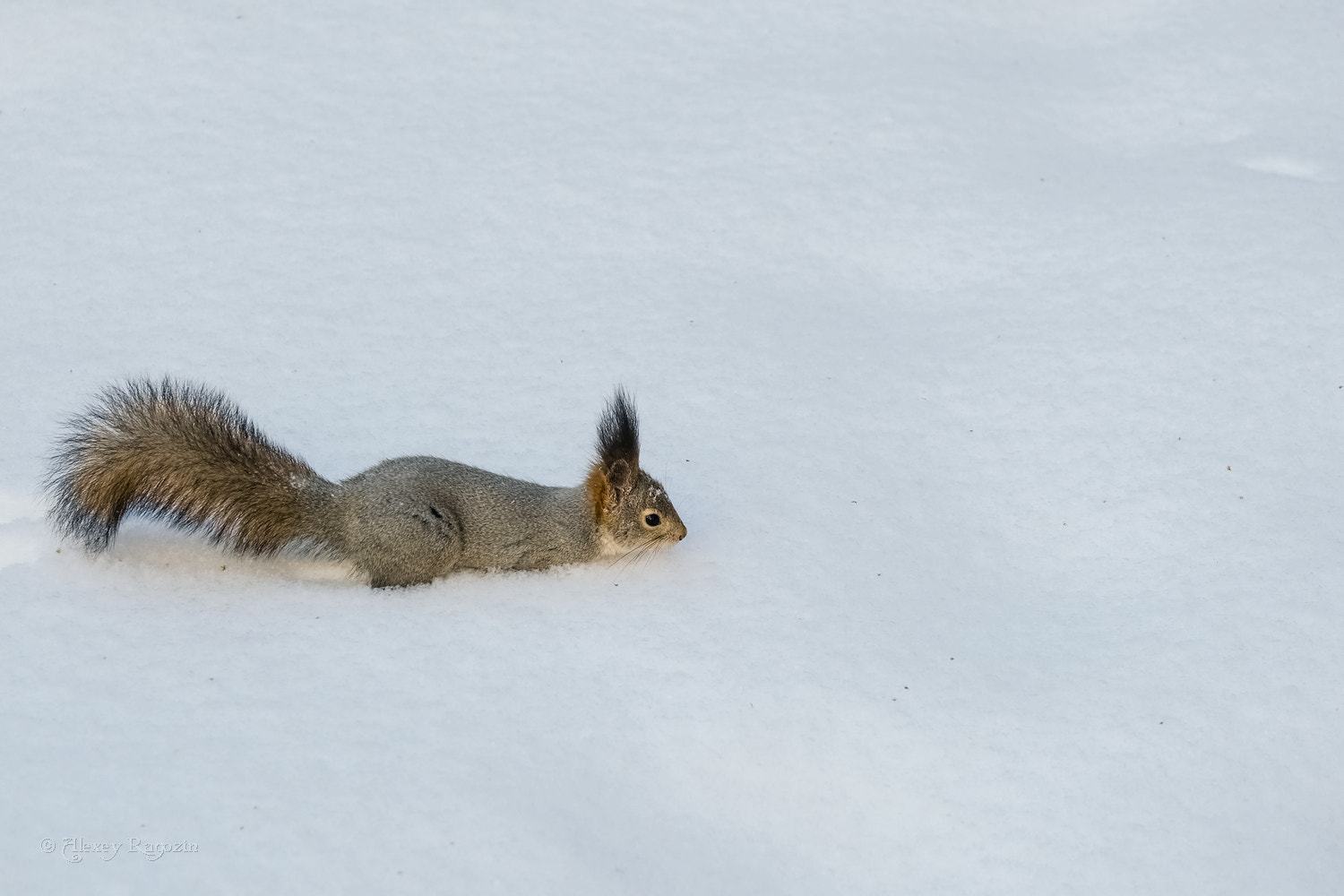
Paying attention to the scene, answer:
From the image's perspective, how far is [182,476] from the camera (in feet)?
11.7

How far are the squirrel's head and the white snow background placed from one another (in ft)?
0.37

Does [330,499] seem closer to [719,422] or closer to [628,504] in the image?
[628,504]

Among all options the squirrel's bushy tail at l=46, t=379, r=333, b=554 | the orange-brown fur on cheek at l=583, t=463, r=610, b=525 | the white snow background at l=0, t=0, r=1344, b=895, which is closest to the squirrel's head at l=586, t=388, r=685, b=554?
the orange-brown fur on cheek at l=583, t=463, r=610, b=525

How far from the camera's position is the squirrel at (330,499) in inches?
140

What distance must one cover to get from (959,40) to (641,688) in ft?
14.5

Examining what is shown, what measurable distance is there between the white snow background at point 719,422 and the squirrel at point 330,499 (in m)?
0.11

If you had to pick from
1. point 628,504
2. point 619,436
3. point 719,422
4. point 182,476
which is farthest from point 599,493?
point 182,476

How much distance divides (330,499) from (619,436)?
2.83ft

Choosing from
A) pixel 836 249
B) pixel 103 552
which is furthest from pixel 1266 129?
pixel 103 552

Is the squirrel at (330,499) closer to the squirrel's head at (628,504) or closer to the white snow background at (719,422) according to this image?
the squirrel's head at (628,504)

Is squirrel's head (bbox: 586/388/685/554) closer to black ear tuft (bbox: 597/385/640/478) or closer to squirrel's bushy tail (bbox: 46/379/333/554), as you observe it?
black ear tuft (bbox: 597/385/640/478)

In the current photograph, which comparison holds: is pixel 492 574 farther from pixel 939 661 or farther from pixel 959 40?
pixel 959 40

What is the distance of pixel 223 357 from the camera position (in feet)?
14.9

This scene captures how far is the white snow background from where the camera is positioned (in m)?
2.93
